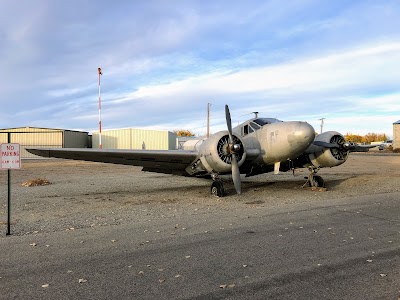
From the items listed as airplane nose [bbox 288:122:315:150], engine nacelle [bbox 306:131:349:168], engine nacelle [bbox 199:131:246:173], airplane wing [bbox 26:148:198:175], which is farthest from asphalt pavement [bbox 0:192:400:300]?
engine nacelle [bbox 306:131:349:168]

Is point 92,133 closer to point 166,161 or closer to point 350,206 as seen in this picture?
point 166,161

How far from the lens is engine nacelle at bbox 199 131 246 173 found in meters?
12.6

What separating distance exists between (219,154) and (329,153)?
5.39 m

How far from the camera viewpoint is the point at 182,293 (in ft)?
13.5

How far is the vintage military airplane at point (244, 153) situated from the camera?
1269 cm

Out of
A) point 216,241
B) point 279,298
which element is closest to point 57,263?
point 216,241

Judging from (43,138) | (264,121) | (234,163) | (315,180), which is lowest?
(315,180)

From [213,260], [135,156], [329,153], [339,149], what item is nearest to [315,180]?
[329,153]

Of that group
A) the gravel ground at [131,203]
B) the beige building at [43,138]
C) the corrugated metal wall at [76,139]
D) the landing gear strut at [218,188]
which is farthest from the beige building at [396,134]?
the landing gear strut at [218,188]

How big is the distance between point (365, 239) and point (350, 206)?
4.00 meters

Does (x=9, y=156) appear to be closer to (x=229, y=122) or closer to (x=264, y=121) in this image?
(x=229, y=122)

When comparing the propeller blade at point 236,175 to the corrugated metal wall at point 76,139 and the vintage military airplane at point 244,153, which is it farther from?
the corrugated metal wall at point 76,139

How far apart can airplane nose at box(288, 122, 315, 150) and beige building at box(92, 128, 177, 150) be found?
161 feet

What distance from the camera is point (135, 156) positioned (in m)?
13.6
